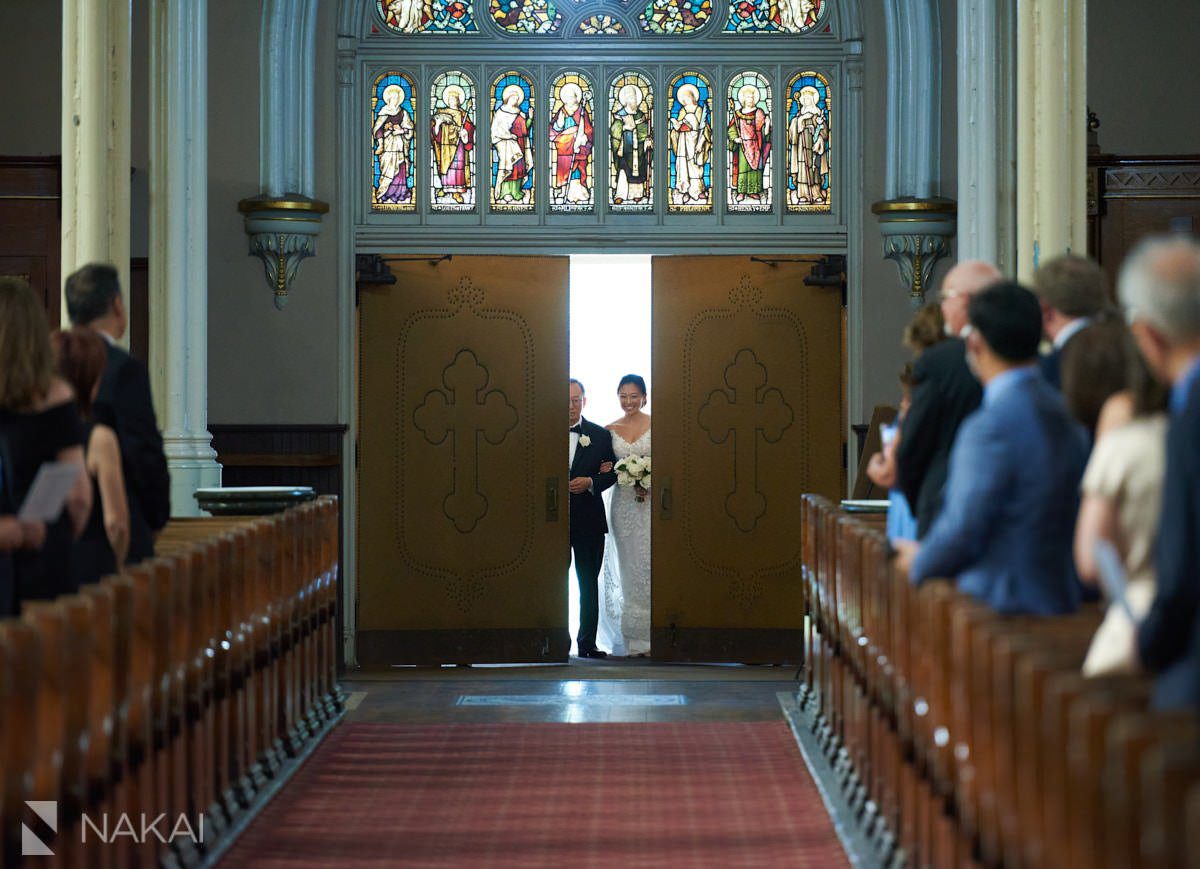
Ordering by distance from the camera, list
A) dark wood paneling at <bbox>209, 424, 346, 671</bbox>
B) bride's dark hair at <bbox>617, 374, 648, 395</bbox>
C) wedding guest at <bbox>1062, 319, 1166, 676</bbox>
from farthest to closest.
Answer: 1. bride's dark hair at <bbox>617, 374, 648, 395</bbox>
2. dark wood paneling at <bbox>209, 424, 346, 671</bbox>
3. wedding guest at <bbox>1062, 319, 1166, 676</bbox>

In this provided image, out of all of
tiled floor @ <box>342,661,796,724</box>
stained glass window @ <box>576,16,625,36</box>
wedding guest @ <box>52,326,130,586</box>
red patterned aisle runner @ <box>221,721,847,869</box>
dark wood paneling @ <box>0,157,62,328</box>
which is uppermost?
stained glass window @ <box>576,16,625,36</box>

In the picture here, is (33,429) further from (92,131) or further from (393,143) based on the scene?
(393,143)

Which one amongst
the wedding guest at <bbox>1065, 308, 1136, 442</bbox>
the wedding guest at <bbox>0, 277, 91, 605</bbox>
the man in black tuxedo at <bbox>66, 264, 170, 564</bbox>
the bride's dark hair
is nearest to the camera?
the wedding guest at <bbox>1065, 308, 1136, 442</bbox>

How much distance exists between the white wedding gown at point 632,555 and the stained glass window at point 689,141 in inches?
66.0

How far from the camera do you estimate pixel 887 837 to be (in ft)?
15.2

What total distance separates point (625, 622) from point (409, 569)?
5.25 feet

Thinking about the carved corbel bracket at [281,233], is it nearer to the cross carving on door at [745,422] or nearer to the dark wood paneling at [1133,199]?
the cross carving on door at [745,422]

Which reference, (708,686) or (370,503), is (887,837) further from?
(370,503)

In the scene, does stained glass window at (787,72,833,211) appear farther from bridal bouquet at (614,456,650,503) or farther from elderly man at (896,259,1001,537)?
elderly man at (896,259,1001,537)

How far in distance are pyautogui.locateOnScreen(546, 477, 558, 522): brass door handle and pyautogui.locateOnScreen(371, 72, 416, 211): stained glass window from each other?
201cm

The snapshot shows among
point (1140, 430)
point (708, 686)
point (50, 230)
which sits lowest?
point (708, 686)

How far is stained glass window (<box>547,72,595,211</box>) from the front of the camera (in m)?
11.4

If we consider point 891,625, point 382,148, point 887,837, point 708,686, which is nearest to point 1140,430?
point 891,625

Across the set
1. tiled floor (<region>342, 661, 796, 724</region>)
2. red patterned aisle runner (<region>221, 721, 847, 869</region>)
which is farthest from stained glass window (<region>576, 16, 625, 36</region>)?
red patterned aisle runner (<region>221, 721, 847, 869</region>)
